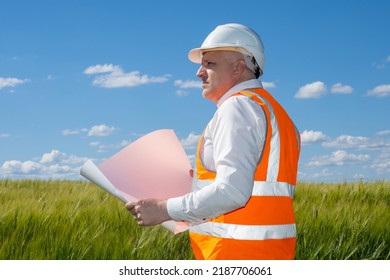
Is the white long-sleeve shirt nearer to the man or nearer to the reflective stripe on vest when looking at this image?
the man

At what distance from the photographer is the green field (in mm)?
4078

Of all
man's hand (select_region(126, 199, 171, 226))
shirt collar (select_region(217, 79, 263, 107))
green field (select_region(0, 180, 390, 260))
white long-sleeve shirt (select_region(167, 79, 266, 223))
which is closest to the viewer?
white long-sleeve shirt (select_region(167, 79, 266, 223))

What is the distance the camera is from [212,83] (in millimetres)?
2760

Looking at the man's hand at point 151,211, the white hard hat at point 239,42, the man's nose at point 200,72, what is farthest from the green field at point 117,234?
the white hard hat at point 239,42

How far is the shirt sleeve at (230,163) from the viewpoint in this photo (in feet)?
7.56

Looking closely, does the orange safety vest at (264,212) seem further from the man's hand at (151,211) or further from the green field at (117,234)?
the green field at (117,234)

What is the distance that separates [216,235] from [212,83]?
77 cm

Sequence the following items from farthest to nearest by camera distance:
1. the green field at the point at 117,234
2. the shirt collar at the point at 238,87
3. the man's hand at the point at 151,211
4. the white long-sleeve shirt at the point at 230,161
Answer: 1. the green field at the point at 117,234
2. the shirt collar at the point at 238,87
3. the man's hand at the point at 151,211
4. the white long-sleeve shirt at the point at 230,161

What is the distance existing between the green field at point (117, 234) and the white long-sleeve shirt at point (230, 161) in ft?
5.80

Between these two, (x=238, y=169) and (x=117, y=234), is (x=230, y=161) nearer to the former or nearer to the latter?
(x=238, y=169)

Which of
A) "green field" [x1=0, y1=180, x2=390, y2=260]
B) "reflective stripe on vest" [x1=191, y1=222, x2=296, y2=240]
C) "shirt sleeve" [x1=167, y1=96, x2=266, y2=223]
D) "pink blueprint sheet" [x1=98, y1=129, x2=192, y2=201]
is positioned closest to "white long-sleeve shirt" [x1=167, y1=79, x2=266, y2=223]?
"shirt sleeve" [x1=167, y1=96, x2=266, y2=223]
